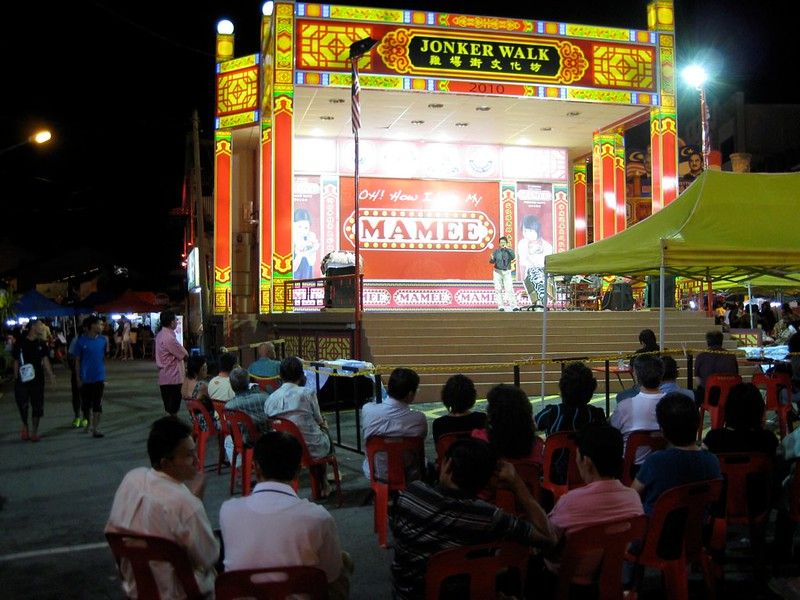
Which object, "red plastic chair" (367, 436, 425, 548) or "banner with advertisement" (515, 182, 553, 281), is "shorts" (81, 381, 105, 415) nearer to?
"red plastic chair" (367, 436, 425, 548)

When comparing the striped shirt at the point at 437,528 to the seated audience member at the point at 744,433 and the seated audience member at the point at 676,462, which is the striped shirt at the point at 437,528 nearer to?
the seated audience member at the point at 676,462

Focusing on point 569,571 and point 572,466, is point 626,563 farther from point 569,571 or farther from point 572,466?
point 572,466

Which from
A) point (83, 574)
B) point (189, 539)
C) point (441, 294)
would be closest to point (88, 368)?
point (83, 574)

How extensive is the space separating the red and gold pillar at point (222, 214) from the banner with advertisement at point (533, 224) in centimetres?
807

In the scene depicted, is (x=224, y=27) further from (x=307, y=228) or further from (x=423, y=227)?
(x=423, y=227)

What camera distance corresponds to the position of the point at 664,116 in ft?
61.4

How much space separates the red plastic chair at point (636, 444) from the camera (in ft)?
17.1

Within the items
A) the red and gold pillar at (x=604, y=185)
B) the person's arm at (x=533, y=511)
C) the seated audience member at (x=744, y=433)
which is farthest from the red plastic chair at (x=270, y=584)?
the red and gold pillar at (x=604, y=185)

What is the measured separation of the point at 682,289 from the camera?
19.0 metres

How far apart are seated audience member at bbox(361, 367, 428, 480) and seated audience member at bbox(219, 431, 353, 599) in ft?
8.01

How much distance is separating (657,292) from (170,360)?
12450mm

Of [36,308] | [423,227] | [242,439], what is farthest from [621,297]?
[36,308]

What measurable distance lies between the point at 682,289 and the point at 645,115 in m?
4.47

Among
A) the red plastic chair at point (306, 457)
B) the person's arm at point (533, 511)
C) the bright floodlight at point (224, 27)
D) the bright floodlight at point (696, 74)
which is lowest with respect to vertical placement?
the red plastic chair at point (306, 457)
